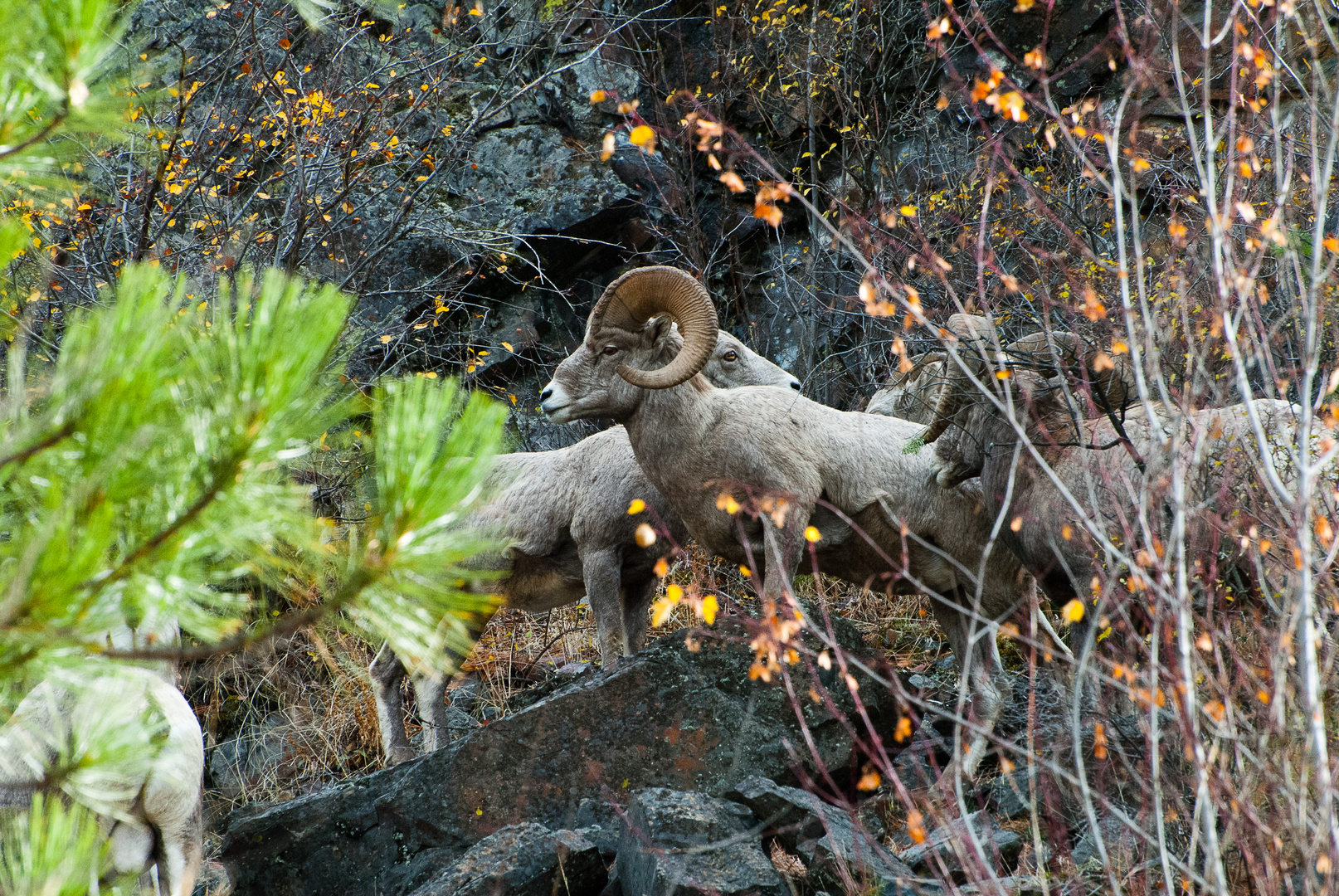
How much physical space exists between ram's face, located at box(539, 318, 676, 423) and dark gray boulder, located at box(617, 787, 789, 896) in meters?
2.20

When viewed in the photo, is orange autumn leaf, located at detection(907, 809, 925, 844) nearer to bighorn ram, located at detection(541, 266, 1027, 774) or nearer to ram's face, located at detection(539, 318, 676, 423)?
bighorn ram, located at detection(541, 266, 1027, 774)

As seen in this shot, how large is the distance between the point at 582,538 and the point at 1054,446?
9.77ft

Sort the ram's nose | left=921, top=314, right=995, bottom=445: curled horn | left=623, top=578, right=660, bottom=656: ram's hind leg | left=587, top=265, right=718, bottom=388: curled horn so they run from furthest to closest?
left=623, top=578, right=660, bottom=656: ram's hind leg → the ram's nose → left=587, top=265, right=718, bottom=388: curled horn → left=921, top=314, right=995, bottom=445: curled horn

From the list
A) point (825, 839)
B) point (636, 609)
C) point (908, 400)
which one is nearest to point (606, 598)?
point (636, 609)

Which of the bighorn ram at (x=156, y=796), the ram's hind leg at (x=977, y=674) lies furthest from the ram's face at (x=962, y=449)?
the bighorn ram at (x=156, y=796)

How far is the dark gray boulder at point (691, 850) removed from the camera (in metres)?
3.85

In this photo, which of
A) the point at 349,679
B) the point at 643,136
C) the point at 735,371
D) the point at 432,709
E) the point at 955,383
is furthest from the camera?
the point at 349,679

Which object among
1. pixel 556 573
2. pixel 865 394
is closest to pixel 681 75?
pixel 865 394

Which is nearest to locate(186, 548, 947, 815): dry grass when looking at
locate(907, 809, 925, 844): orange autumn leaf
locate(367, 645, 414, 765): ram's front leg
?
locate(367, 645, 414, 765): ram's front leg

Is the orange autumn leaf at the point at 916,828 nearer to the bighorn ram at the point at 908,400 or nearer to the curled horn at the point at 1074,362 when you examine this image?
the curled horn at the point at 1074,362

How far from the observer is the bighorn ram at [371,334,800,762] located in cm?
645

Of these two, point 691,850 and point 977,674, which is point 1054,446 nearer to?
point 977,674

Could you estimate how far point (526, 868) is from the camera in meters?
4.12

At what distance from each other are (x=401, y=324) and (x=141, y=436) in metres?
8.53
